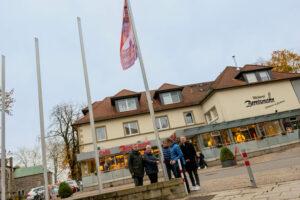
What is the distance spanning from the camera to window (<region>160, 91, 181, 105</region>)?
27047 millimetres

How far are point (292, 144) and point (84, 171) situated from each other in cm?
2009

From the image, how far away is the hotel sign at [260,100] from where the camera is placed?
23.6 m

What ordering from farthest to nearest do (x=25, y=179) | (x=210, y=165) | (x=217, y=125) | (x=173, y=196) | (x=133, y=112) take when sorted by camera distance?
(x=25, y=179) < (x=133, y=112) < (x=217, y=125) < (x=210, y=165) < (x=173, y=196)

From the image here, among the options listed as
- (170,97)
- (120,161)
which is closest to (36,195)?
(120,161)

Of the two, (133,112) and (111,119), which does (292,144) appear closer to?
(133,112)

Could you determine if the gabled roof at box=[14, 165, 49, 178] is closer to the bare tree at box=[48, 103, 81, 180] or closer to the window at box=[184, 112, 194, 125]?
the bare tree at box=[48, 103, 81, 180]

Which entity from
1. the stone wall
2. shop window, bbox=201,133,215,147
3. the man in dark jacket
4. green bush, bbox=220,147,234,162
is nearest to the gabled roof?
shop window, bbox=201,133,215,147

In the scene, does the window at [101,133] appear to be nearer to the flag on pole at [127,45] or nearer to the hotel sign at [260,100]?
the flag on pole at [127,45]

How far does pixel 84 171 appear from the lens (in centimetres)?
2269

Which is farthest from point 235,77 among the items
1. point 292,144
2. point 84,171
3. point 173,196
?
point 173,196

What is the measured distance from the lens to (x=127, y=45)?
995 cm

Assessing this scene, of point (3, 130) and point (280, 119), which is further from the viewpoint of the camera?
point (280, 119)

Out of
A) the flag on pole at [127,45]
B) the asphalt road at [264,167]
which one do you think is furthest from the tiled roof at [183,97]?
→ the flag on pole at [127,45]

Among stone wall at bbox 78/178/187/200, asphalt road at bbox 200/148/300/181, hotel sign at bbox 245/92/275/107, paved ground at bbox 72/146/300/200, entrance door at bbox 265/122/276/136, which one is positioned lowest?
asphalt road at bbox 200/148/300/181
